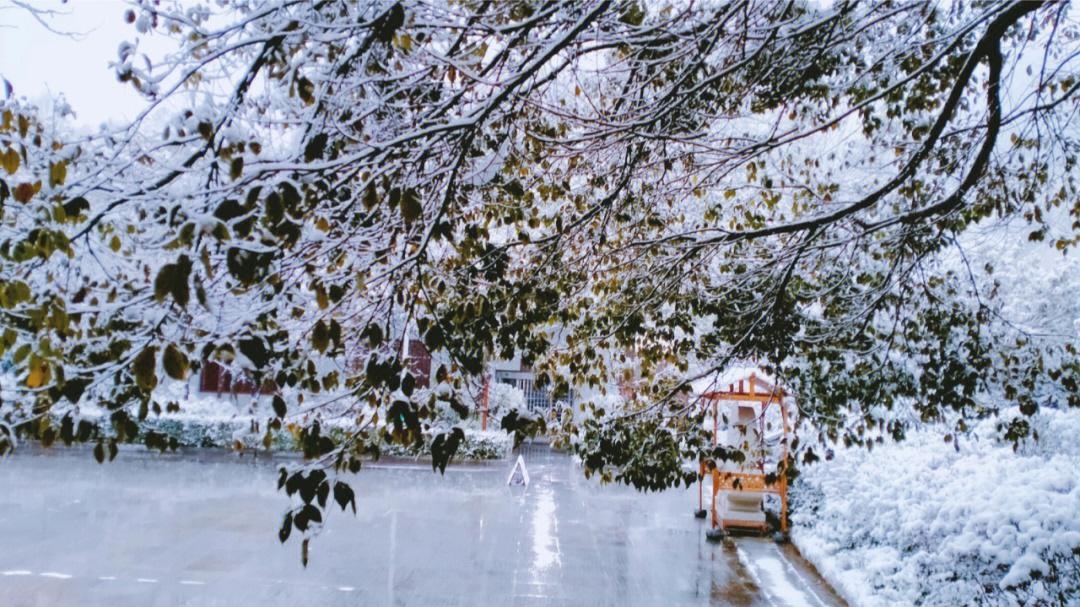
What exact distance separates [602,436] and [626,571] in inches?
163

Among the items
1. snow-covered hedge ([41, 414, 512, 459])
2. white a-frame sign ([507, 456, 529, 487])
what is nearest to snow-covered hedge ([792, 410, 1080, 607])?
white a-frame sign ([507, 456, 529, 487])

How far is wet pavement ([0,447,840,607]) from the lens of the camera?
7074mm

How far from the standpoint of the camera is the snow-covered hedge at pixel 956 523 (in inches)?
210

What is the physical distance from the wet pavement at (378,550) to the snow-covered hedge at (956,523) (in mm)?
670

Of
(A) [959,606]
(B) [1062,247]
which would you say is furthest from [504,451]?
(B) [1062,247]

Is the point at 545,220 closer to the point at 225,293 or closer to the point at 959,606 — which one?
the point at 225,293

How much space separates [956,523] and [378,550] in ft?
22.6

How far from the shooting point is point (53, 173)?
82.3 inches

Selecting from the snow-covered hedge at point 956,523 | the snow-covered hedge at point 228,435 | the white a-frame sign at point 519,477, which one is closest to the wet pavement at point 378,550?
the white a-frame sign at point 519,477

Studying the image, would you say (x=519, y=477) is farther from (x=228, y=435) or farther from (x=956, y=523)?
(x=956, y=523)

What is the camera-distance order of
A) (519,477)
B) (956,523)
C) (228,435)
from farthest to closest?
(228,435), (519,477), (956,523)

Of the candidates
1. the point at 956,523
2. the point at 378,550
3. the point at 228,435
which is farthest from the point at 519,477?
the point at 956,523

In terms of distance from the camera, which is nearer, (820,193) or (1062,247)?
(1062,247)

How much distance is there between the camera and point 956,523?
661cm
